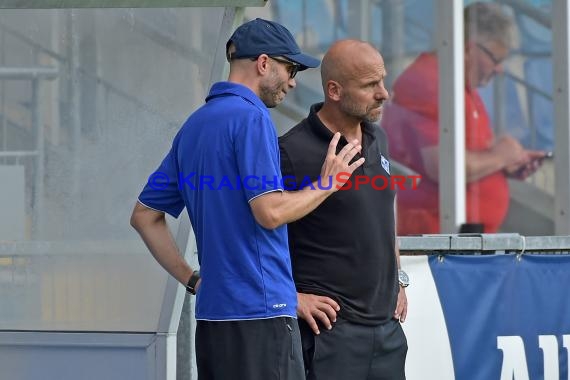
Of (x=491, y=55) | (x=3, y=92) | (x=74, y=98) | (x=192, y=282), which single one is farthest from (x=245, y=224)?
(x=491, y=55)

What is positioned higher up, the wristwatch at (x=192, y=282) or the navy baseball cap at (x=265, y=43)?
the navy baseball cap at (x=265, y=43)

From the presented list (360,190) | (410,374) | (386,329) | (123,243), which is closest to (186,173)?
(360,190)

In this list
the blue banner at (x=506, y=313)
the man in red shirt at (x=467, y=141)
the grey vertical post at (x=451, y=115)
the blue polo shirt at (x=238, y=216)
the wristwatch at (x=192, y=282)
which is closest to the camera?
the blue polo shirt at (x=238, y=216)

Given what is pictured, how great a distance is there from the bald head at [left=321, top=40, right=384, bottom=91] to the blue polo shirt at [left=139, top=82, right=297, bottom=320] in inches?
23.6

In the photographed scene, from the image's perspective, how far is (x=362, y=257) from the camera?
4102mm

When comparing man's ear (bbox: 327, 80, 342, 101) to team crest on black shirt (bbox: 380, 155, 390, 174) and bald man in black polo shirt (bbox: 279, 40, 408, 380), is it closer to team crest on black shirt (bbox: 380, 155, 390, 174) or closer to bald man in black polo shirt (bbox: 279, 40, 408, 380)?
bald man in black polo shirt (bbox: 279, 40, 408, 380)

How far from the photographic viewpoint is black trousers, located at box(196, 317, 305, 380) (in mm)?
3559

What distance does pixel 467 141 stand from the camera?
7.75 meters

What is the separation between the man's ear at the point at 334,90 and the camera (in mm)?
4195

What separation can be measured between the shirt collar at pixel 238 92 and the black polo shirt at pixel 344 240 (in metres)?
0.48

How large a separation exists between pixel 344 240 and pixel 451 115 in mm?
3664

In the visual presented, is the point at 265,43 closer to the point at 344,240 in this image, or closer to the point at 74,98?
the point at 344,240

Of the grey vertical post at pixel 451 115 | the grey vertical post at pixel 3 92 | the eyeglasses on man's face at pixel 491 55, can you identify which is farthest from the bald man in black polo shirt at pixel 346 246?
the eyeglasses on man's face at pixel 491 55

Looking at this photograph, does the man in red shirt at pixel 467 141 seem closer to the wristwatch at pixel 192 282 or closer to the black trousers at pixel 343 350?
Result: the black trousers at pixel 343 350
